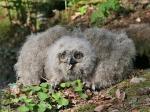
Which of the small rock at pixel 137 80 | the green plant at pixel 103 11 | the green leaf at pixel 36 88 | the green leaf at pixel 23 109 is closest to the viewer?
the green leaf at pixel 23 109

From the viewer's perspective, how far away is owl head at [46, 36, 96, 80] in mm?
6395

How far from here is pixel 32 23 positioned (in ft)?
34.2

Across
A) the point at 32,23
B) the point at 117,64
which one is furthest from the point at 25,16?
the point at 117,64

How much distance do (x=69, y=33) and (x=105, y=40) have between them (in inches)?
20.3

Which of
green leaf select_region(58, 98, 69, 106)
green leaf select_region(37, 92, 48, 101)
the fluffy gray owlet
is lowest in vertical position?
green leaf select_region(58, 98, 69, 106)

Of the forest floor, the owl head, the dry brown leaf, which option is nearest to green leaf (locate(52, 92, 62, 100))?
the forest floor

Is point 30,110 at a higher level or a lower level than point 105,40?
lower

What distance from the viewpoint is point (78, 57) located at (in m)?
6.42

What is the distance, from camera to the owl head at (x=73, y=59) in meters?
6.39

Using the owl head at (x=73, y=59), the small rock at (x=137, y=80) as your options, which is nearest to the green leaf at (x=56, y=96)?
the owl head at (x=73, y=59)

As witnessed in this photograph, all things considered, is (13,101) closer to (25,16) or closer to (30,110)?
(30,110)

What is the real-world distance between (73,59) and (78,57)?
0.21ft

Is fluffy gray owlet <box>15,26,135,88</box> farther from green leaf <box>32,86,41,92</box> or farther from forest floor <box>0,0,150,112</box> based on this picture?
green leaf <box>32,86,41,92</box>

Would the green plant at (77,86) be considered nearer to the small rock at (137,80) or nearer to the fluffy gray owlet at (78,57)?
the fluffy gray owlet at (78,57)
